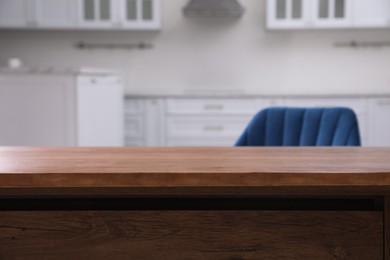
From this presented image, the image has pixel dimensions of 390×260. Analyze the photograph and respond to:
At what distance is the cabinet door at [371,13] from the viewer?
176 inches

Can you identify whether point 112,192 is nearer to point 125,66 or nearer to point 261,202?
point 261,202

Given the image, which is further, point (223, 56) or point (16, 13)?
point (223, 56)

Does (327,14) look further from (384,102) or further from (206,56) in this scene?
(206,56)

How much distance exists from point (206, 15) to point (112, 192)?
14.2 ft

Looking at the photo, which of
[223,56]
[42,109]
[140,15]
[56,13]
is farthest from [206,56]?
[42,109]

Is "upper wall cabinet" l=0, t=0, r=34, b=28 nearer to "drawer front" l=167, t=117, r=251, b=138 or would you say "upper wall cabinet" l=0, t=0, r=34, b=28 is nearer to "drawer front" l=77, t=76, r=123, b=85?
"drawer front" l=77, t=76, r=123, b=85

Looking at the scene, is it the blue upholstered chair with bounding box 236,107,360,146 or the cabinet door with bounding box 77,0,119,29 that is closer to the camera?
the blue upholstered chair with bounding box 236,107,360,146

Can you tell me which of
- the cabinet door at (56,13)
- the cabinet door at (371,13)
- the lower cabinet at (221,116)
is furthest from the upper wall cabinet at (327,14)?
the cabinet door at (56,13)

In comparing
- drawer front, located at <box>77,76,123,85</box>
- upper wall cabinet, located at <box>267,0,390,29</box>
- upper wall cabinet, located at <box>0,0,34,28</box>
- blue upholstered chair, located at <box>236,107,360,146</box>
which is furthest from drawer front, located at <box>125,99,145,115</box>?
blue upholstered chair, located at <box>236,107,360,146</box>

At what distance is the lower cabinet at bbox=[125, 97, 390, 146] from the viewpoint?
4328 millimetres

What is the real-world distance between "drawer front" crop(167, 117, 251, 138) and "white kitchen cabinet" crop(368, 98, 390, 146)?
1.03 metres

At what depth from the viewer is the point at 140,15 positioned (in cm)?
462
